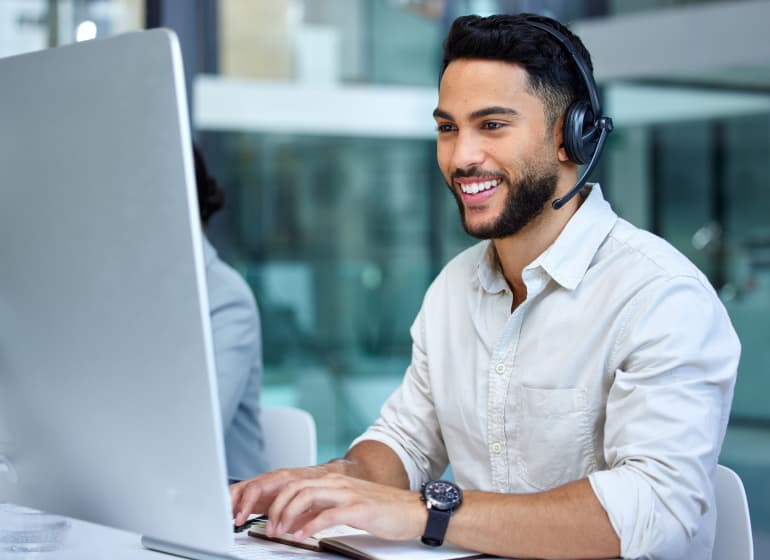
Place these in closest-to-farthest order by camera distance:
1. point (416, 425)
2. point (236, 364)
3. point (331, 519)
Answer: point (331, 519)
point (416, 425)
point (236, 364)

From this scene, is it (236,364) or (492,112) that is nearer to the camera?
(492,112)

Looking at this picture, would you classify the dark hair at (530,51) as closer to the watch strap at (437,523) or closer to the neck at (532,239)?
the neck at (532,239)

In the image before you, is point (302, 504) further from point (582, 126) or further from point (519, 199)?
point (582, 126)

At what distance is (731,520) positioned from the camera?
1.55 metres

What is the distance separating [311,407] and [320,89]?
5.54 ft

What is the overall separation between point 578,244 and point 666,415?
36cm

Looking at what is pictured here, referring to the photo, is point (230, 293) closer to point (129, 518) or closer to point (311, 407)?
point (129, 518)

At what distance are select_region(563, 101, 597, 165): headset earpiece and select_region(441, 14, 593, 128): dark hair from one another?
0.10ft

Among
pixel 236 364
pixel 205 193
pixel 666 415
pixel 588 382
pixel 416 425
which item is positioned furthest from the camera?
pixel 205 193

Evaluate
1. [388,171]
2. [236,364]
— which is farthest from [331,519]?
[388,171]

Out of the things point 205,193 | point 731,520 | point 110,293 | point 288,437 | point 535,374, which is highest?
point 110,293

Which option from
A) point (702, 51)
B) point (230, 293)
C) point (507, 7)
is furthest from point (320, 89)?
point (230, 293)

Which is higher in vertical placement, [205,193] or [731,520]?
[205,193]

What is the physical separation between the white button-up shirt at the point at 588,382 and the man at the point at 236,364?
18.8 inches
